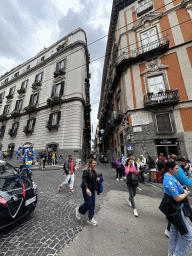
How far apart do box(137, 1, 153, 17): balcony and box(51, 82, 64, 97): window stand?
46.7 feet

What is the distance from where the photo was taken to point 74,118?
47.1 feet

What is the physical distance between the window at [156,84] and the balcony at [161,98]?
847mm

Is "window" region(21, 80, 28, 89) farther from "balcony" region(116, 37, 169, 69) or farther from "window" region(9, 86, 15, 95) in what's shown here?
"balcony" region(116, 37, 169, 69)

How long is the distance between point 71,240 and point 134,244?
1299 millimetres

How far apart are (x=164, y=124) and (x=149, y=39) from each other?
35.7 feet

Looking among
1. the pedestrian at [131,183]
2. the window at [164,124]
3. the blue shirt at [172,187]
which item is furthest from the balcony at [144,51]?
the blue shirt at [172,187]

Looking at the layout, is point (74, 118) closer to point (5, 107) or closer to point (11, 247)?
point (11, 247)

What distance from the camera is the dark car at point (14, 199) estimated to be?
2.21 metres

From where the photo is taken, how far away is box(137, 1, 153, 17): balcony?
543 inches

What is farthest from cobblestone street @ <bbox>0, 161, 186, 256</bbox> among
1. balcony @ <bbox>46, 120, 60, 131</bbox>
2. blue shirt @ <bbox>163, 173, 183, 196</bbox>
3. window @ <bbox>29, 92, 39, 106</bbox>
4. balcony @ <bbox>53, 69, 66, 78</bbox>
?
window @ <bbox>29, 92, 39, 106</bbox>

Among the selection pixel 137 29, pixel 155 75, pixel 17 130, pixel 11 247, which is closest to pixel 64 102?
pixel 17 130

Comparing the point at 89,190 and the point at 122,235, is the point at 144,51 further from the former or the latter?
the point at 122,235

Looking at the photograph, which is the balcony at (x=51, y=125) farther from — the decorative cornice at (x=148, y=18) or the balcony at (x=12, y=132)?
the decorative cornice at (x=148, y=18)

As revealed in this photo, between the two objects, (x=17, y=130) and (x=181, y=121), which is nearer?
(x=181, y=121)
